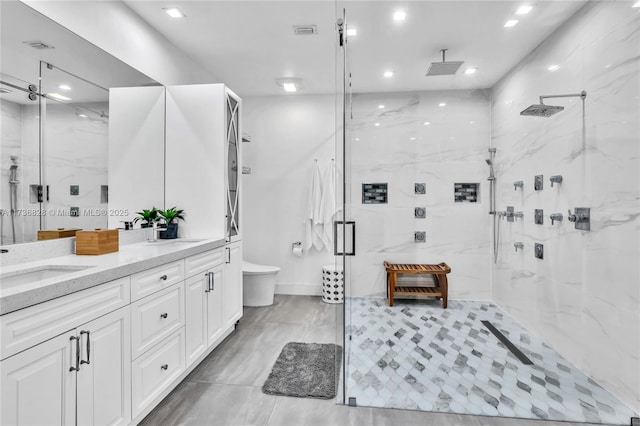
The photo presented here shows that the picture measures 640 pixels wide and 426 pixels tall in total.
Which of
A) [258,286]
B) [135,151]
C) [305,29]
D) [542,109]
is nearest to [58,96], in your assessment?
[135,151]

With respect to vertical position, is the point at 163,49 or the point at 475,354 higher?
the point at 163,49

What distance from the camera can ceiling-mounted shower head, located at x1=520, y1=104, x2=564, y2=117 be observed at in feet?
7.01

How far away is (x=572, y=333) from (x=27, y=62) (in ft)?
11.6

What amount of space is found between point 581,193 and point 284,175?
3052 millimetres

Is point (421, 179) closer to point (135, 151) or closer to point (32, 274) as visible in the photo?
point (135, 151)

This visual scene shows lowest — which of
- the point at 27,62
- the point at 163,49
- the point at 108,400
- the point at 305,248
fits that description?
the point at 108,400

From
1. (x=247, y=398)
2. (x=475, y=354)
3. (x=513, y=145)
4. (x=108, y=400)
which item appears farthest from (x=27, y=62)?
(x=475, y=354)

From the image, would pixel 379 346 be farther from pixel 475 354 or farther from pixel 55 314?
pixel 55 314

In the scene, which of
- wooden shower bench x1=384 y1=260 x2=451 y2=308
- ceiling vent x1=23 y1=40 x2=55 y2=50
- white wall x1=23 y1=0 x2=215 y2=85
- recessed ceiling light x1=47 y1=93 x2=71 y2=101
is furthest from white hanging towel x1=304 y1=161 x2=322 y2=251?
ceiling vent x1=23 y1=40 x2=55 y2=50

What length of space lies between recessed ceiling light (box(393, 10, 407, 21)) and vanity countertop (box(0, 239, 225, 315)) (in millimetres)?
2118

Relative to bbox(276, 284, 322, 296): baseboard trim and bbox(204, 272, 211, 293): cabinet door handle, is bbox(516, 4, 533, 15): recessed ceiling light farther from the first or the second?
bbox(276, 284, 322, 296): baseboard trim

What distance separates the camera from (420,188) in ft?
8.39

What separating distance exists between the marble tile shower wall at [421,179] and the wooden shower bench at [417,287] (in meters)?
0.05

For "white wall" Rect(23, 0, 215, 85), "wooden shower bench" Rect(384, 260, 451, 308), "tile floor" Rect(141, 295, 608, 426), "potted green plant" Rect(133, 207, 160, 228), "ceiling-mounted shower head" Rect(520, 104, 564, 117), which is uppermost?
"white wall" Rect(23, 0, 215, 85)
